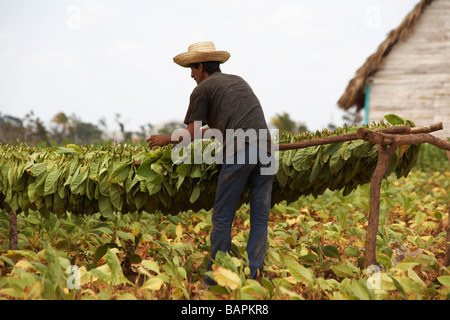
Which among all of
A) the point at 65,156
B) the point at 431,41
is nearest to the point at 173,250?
the point at 65,156

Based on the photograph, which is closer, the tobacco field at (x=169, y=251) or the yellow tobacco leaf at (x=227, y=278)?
the yellow tobacco leaf at (x=227, y=278)

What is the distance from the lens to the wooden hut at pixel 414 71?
9914mm

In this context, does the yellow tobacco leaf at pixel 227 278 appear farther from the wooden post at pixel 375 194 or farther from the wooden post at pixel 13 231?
the wooden post at pixel 13 231

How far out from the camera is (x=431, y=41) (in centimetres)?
1012

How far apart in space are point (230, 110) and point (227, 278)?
1.11 meters

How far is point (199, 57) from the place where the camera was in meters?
2.96

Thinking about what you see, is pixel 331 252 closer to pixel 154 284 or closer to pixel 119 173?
pixel 154 284

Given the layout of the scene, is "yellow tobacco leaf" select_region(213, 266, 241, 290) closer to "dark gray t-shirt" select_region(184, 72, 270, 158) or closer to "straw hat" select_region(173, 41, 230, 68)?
"dark gray t-shirt" select_region(184, 72, 270, 158)

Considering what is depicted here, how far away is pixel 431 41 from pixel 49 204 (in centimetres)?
1005

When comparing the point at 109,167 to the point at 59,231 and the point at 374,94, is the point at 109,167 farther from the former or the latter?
the point at 374,94

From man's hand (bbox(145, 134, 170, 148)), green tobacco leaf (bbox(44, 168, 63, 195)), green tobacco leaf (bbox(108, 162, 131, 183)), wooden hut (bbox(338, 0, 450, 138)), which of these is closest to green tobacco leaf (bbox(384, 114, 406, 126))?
man's hand (bbox(145, 134, 170, 148))

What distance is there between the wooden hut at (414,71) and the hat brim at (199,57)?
7924mm

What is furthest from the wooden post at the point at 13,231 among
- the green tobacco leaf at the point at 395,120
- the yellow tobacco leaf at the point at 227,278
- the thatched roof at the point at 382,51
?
the thatched roof at the point at 382,51

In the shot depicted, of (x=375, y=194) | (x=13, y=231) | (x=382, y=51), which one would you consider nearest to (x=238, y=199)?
(x=375, y=194)
